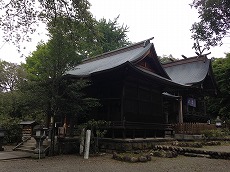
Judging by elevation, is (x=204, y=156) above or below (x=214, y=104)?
below

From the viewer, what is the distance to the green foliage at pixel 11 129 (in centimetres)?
1706

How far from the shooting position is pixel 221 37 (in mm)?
8211

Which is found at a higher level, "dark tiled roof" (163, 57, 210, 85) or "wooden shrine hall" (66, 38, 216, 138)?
"dark tiled roof" (163, 57, 210, 85)

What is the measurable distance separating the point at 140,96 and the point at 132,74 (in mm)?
1928

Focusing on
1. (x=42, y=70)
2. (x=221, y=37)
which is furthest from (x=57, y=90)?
(x=221, y=37)

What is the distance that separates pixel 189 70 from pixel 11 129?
2391 cm

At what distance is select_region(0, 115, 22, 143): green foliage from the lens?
56.0 ft

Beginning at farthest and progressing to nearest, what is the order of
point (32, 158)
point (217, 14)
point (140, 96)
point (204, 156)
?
point (140, 96) → point (204, 156) → point (32, 158) → point (217, 14)

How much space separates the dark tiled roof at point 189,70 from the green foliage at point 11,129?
18791mm

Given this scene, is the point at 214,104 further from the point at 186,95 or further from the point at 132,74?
the point at 132,74

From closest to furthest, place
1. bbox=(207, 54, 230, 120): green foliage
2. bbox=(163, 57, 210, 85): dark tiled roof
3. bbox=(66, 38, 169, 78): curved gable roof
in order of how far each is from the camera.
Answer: bbox=(66, 38, 169, 78): curved gable roof
bbox=(163, 57, 210, 85): dark tiled roof
bbox=(207, 54, 230, 120): green foliage

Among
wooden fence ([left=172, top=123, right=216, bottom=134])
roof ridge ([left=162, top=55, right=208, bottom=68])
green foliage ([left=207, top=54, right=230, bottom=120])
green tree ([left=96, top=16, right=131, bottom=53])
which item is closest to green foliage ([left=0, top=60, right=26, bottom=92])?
green tree ([left=96, top=16, right=131, bottom=53])

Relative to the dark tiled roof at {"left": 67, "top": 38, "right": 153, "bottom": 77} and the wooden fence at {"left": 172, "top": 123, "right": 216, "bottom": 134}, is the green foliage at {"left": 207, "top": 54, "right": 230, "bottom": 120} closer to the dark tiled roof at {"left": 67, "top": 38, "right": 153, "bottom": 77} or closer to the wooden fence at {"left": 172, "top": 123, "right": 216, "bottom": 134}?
the wooden fence at {"left": 172, "top": 123, "right": 216, "bottom": 134}

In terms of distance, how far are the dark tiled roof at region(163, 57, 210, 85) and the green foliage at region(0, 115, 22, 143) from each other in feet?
61.6
